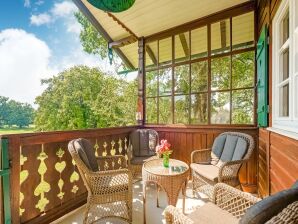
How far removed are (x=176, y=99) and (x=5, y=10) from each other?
80.9 ft

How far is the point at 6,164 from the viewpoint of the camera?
6.12 ft

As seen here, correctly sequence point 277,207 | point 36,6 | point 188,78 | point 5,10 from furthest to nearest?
point 5,10 < point 36,6 < point 188,78 < point 277,207

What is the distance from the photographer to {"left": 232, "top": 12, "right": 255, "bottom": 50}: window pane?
10.9ft

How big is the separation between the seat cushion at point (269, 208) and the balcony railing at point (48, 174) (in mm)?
2056

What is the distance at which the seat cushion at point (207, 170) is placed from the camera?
2.43 meters

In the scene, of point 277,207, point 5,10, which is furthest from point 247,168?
point 5,10

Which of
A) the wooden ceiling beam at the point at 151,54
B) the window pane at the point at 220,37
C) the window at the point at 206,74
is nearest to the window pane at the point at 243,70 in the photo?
the window at the point at 206,74

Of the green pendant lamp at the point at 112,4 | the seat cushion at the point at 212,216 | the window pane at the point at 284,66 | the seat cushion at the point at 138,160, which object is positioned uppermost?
the green pendant lamp at the point at 112,4

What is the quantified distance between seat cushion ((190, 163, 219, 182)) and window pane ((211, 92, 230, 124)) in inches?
38.0

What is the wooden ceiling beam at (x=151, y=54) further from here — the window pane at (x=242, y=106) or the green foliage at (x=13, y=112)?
the green foliage at (x=13, y=112)

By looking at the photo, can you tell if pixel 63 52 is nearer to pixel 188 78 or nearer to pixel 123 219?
pixel 188 78

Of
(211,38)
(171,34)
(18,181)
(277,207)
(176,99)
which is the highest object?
(171,34)

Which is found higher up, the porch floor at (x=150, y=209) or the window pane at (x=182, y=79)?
the window pane at (x=182, y=79)

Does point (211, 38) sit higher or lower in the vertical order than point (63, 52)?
lower
